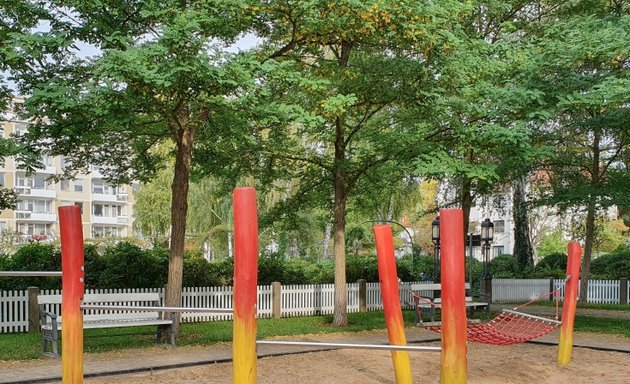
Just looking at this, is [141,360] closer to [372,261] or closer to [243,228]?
[243,228]

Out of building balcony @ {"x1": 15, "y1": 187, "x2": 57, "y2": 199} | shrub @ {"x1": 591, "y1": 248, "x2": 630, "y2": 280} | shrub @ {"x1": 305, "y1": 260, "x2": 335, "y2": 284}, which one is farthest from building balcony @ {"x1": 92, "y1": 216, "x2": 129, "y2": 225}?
shrub @ {"x1": 305, "y1": 260, "x2": 335, "y2": 284}

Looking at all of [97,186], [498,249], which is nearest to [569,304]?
[498,249]

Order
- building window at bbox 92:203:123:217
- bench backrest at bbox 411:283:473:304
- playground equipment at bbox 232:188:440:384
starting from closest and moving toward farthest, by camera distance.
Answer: playground equipment at bbox 232:188:440:384
bench backrest at bbox 411:283:473:304
building window at bbox 92:203:123:217

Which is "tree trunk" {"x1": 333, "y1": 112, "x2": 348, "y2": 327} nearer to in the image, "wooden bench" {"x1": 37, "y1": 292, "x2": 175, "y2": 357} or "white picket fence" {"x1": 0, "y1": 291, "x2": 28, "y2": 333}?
"wooden bench" {"x1": 37, "y1": 292, "x2": 175, "y2": 357}

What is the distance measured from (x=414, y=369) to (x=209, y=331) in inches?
240

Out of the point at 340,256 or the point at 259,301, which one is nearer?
the point at 340,256

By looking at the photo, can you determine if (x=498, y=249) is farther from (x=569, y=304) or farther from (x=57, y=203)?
(x=569, y=304)

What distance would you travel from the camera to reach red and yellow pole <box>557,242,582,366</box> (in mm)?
12500

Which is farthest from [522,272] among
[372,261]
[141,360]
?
[141,360]

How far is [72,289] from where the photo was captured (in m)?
6.95

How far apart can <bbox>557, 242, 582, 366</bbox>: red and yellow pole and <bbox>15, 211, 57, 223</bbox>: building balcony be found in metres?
75.2

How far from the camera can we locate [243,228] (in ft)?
19.5

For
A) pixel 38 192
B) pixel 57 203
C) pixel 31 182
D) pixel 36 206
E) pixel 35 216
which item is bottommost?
pixel 35 216

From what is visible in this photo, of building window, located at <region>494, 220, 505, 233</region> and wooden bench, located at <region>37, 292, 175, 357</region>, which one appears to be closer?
wooden bench, located at <region>37, 292, 175, 357</region>
